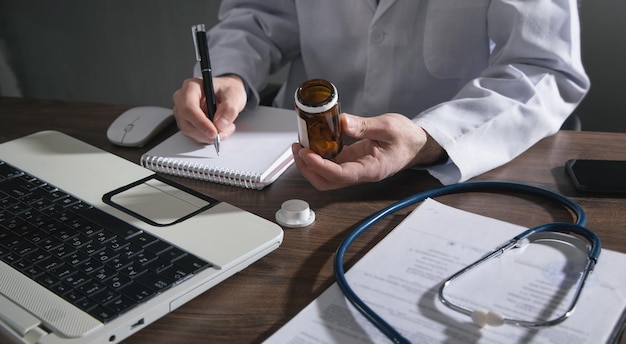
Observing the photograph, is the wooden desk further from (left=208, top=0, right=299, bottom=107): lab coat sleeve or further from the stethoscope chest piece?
(left=208, top=0, right=299, bottom=107): lab coat sleeve

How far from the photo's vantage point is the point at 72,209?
2.36 feet

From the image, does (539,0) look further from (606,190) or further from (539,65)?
(606,190)

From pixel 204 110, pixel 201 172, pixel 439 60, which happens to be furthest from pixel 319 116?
pixel 439 60

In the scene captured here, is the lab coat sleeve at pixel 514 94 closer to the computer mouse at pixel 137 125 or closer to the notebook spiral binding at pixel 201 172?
the notebook spiral binding at pixel 201 172

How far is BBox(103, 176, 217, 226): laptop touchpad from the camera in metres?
0.70

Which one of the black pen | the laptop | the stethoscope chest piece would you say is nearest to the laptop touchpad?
the laptop

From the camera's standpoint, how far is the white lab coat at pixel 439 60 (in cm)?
87

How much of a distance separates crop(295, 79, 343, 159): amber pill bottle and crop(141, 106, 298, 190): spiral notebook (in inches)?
3.9

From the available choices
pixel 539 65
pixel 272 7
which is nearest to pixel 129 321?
pixel 539 65

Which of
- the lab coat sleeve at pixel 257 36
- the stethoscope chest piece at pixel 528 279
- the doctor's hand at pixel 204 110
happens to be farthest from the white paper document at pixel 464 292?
the lab coat sleeve at pixel 257 36

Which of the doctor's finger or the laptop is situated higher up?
the doctor's finger

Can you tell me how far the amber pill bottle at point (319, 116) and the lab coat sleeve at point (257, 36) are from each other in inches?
16.4

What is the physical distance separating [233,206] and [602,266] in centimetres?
40

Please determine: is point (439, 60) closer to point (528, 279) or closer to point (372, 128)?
point (372, 128)
